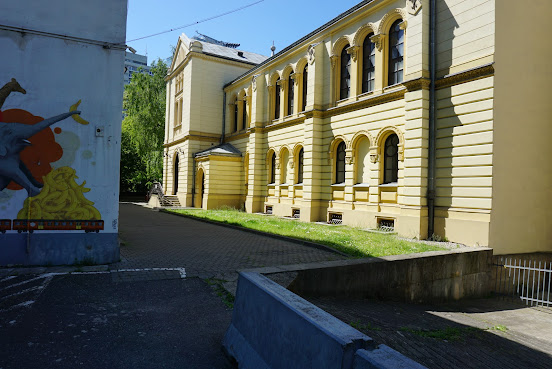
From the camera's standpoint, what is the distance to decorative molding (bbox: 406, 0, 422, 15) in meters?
14.6

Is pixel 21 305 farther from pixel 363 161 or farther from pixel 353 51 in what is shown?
pixel 353 51

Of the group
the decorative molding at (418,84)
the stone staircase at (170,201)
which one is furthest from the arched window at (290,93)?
the stone staircase at (170,201)

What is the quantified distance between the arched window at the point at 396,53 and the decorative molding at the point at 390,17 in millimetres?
276

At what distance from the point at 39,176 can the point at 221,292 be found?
16.4 feet

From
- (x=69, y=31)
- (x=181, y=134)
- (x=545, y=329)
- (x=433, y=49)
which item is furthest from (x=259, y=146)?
→ (x=545, y=329)

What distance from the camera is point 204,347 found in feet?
15.0

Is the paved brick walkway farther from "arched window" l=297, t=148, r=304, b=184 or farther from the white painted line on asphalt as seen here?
"arched window" l=297, t=148, r=304, b=184

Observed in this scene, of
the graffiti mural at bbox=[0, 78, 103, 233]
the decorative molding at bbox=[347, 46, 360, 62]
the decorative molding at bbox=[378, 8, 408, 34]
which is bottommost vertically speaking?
the graffiti mural at bbox=[0, 78, 103, 233]

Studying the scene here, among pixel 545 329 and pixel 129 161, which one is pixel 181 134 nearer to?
pixel 129 161

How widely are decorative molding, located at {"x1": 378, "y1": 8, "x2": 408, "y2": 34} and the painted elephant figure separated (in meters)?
14.2

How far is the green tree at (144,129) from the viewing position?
43.0 m

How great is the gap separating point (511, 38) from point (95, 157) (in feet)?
44.3

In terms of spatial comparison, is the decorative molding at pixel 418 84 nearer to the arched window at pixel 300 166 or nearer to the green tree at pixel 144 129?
the arched window at pixel 300 166

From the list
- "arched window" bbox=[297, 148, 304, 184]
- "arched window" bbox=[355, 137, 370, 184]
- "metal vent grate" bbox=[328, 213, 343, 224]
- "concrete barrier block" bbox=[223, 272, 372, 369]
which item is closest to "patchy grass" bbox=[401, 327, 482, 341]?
"concrete barrier block" bbox=[223, 272, 372, 369]
